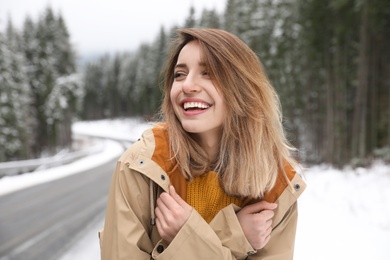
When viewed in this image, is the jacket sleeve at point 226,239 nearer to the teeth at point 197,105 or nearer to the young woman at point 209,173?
the young woman at point 209,173

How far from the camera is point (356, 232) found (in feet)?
17.3

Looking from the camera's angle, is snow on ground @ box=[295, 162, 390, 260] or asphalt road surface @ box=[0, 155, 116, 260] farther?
asphalt road surface @ box=[0, 155, 116, 260]

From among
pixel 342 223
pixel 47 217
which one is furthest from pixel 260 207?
→ pixel 47 217

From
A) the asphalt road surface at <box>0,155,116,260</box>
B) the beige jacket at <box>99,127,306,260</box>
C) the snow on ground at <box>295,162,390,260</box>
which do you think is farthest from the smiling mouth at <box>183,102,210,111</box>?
the asphalt road surface at <box>0,155,116,260</box>

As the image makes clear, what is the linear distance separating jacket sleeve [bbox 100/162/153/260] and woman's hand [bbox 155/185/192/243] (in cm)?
9

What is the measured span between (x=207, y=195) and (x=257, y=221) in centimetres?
33

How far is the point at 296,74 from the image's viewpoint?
2684cm

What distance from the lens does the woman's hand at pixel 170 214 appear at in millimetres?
1718

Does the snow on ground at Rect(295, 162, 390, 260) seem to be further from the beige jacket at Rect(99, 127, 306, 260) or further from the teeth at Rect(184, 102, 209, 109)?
the teeth at Rect(184, 102, 209, 109)

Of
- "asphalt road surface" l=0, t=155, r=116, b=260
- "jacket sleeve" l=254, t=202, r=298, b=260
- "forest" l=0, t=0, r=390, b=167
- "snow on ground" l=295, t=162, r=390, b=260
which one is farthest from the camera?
"forest" l=0, t=0, r=390, b=167

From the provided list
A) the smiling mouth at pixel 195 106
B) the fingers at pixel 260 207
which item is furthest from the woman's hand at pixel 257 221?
the smiling mouth at pixel 195 106

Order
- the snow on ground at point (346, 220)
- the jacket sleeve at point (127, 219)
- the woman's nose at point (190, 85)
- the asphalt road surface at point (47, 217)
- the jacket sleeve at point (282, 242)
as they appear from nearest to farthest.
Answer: the jacket sleeve at point (127, 219)
the woman's nose at point (190, 85)
the jacket sleeve at point (282, 242)
the snow on ground at point (346, 220)
the asphalt road surface at point (47, 217)

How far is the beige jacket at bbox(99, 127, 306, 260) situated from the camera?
5.49 feet

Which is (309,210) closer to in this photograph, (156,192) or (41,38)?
(156,192)
